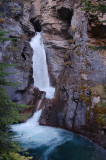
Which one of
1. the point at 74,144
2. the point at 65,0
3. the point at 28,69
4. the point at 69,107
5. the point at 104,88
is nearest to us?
the point at 74,144

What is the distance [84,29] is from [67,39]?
9.07 meters

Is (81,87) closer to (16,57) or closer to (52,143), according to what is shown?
(52,143)

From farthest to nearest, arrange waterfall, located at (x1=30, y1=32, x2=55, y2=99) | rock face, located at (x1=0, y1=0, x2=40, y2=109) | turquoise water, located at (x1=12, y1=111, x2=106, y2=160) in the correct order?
waterfall, located at (x1=30, y1=32, x2=55, y2=99)
rock face, located at (x1=0, y1=0, x2=40, y2=109)
turquoise water, located at (x1=12, y1=111, x2=106, y2=160)

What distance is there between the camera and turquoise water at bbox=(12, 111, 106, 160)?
8109 mm

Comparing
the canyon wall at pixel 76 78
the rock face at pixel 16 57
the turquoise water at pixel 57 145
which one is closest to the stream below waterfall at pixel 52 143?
the turquoise water at pixel 57 145

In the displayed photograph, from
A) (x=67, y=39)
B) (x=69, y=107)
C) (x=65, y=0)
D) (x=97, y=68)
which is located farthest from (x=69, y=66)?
(x=65, y=0)

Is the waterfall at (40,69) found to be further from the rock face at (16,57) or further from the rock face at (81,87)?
the rock face at (81,87)

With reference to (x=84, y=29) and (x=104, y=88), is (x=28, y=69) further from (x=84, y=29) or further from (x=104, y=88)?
(x=104, y=88)

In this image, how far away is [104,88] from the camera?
10422 mm

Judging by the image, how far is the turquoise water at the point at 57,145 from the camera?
8109mm

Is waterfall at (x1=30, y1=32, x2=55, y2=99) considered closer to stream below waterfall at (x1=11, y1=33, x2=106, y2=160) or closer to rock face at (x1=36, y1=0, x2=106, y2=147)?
stream below waterfall at (x1=11, y1=33, x2=106, y2=160)

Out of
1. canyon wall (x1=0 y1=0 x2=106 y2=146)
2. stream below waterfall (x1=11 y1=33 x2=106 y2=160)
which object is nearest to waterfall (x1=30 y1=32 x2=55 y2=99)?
canyon wall (x1=0 y1=0 x2=106 y2=146)

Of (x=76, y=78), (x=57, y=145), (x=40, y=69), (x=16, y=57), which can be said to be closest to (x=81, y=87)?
(x=76, y=78)

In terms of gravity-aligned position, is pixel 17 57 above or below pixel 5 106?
above
